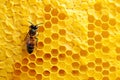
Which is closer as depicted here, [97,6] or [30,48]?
[30,48]

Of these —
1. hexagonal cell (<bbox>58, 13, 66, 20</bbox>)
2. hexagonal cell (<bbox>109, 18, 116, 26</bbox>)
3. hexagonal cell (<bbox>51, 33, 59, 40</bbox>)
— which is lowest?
hexagonal cell (<bbox>51, 33, 59, 40</bbox>)

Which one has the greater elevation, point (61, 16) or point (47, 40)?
point (61, 16)

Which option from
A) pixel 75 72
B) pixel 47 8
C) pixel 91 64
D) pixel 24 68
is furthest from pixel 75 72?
pixel 47 8

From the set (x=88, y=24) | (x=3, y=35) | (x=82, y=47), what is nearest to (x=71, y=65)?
(x=82, y=47)

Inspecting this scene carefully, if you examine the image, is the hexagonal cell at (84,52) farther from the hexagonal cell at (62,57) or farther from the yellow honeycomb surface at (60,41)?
the hexagonal cell at (62,57)

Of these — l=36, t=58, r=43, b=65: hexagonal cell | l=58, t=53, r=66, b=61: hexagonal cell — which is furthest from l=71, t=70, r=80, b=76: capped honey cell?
l=36, t=58, r=43, b=65: hexagonal cell

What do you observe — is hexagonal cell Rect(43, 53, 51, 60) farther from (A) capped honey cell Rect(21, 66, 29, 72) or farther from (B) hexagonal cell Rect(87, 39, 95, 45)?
(B) hexagonal cell Rect(87, 39, 95, 45)

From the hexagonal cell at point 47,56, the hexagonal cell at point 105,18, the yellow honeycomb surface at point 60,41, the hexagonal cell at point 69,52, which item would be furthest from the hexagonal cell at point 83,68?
the hexagonal cell at point 105,18

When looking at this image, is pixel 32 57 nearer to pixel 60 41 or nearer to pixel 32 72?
pixel 32 72

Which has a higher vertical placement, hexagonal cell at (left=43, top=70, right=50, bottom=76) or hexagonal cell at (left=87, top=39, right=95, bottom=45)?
hexagonal cell at (left=87, top=39, right=95, bottom=45)
